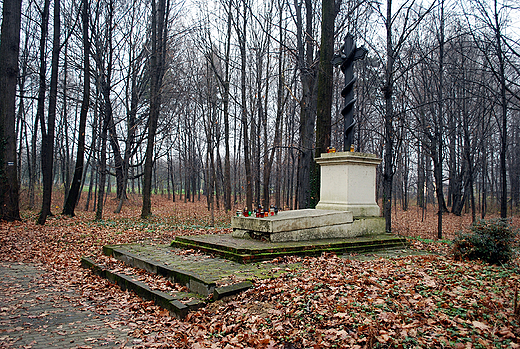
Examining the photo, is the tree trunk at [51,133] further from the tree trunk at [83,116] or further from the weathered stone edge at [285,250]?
the weathered stone edge at [285,250]

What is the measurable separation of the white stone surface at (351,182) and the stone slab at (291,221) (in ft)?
1.36

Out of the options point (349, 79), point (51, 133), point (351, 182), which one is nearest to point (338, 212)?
point (351, 182)

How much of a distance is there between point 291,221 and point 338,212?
4.48 ft

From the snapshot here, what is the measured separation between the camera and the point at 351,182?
8.29 m

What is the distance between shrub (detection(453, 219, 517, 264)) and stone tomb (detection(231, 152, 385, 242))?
2359mm

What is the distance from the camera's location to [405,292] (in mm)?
4234

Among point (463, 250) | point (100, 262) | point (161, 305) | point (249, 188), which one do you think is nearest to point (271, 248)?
point (161, 305)

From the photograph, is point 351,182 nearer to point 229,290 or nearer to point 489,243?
point 489,243

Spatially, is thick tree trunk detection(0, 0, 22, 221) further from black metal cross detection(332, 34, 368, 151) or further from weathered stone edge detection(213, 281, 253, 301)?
black metal cross detection(332, 34, 368, 151)

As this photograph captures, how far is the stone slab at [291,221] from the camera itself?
7.10 metres

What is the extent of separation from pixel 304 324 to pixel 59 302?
4198 mm

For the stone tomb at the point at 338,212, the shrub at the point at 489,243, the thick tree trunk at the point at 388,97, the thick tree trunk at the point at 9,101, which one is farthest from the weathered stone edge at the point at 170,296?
the thick tree trunk at the point at 9,101

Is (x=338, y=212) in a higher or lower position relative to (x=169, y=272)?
higher

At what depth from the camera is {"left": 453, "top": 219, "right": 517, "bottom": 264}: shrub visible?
225 inches
